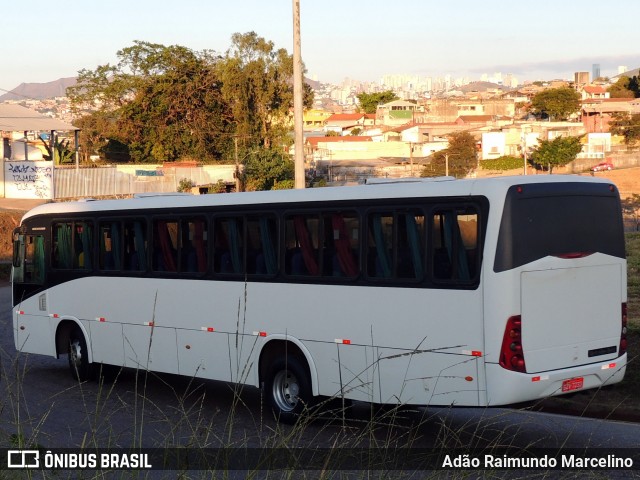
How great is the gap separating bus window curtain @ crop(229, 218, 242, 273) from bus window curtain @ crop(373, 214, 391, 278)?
8.04ft

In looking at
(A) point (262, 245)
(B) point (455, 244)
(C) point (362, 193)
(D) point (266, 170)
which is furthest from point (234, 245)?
(D) point (266, 170)

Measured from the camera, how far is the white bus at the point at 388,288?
10250 millimetres

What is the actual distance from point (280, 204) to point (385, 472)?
22.8 feet

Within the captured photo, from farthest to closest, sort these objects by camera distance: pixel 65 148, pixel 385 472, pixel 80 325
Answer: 1. pixel 65 148
2. pixel 80 325
3. pixel 385 472

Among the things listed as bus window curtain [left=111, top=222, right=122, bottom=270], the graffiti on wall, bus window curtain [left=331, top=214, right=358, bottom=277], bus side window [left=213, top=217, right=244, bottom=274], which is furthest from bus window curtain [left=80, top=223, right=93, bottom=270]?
the graffiti on wall

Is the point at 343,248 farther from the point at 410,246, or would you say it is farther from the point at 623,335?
the point at 623,335

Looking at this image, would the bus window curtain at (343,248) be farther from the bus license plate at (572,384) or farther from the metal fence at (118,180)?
the metal fence at (118,180)

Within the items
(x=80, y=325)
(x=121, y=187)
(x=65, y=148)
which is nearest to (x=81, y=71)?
(x=65, y=148)

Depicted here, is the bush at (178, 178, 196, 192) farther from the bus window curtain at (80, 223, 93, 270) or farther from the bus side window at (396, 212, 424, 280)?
the bus side window at (396, 212, 424, 280)

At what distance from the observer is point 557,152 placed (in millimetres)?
115438

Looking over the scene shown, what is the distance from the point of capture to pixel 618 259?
443 inches

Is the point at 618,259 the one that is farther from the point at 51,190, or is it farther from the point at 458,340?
the point at 51,190

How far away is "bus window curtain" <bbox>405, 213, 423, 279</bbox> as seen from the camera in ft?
35.9

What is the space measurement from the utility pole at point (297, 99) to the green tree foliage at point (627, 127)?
418ft
